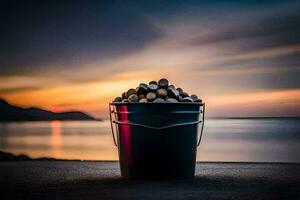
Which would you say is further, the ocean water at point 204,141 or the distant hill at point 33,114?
the distant hill at point 33,114

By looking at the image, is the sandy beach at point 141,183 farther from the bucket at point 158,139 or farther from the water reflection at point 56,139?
the water reflection at point 56,139

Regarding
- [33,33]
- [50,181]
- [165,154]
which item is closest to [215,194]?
[165,154]

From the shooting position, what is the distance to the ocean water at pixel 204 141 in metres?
8.35

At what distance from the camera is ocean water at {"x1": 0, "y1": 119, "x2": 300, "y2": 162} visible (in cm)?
835

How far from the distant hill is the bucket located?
323 cm

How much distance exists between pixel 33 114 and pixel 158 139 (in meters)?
3.87

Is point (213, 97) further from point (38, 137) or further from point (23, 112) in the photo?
point (38, 137)

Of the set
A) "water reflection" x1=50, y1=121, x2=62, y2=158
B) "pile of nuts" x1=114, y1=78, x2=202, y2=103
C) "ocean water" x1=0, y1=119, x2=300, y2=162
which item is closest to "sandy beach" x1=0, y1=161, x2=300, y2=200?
"pile of nuts" x1=114, y1=78, x2=202, y2=103

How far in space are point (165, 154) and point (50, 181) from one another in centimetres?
104

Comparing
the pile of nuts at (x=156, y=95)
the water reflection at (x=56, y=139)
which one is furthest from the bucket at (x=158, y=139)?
the water reflection at (x=56, y=139)

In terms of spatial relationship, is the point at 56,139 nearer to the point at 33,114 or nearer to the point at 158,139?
the point at 33,114

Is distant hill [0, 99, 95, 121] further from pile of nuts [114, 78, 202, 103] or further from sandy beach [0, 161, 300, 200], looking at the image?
pile of nuts [114, 78, 202, 103]

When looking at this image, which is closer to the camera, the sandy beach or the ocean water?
the sandy beach

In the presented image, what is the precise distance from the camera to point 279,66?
26.8ft
